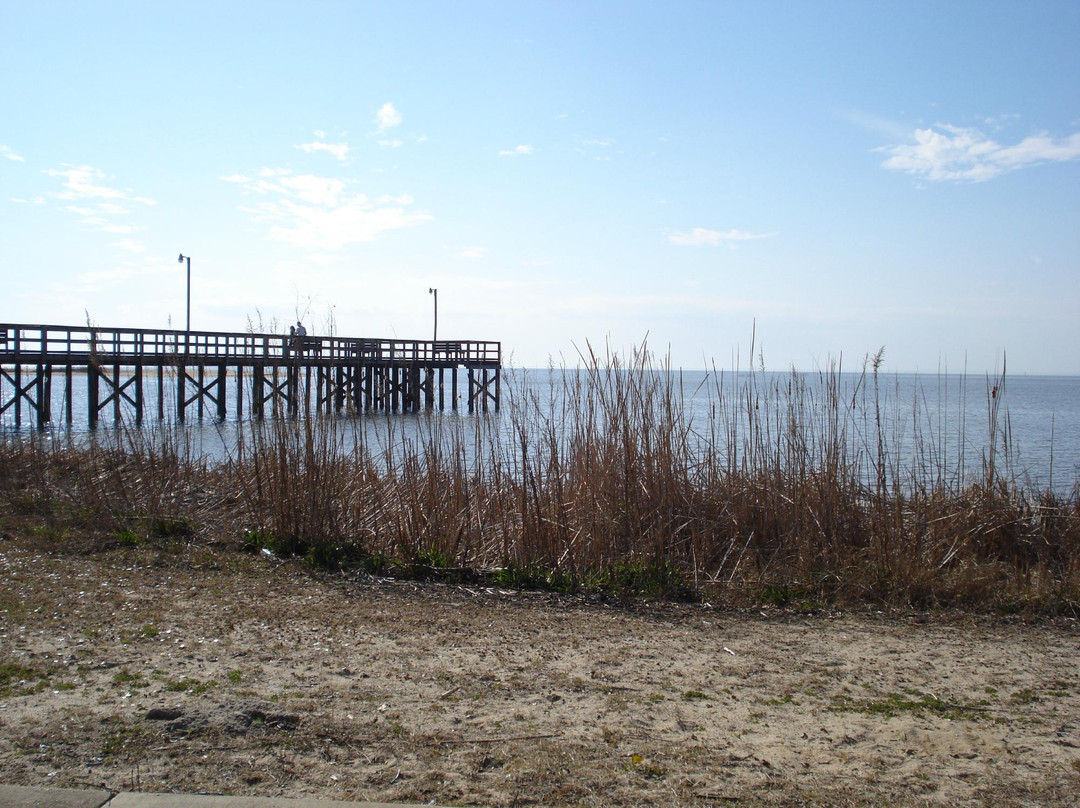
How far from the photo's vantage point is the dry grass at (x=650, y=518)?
5918 mm

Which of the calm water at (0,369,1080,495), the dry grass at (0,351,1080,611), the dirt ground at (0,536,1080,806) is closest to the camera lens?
the dirt ground at (0,536,1080,806)

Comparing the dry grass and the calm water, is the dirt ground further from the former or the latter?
the calm water

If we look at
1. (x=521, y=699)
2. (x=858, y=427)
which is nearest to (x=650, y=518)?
(x=521, y=699)

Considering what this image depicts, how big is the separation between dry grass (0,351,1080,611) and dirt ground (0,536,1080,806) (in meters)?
0.55

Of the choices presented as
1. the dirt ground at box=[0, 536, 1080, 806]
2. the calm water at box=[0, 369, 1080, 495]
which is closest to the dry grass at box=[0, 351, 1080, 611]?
the calm water at box=[0, 369, 1080, 495]

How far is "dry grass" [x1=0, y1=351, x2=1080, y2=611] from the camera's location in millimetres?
5918

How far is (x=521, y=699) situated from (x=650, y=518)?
2.94 meters

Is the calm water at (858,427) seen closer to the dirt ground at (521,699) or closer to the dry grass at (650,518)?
the dry grass at (650,518)

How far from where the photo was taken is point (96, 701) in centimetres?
349

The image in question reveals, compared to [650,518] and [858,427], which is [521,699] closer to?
[650,518]

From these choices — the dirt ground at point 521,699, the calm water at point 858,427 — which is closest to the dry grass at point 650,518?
the calm water at point 858,427

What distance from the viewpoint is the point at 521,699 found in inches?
144

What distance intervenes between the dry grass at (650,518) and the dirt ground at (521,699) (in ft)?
1.81

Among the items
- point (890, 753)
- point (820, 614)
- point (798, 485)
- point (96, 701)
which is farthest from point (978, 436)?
point (96, 701)
